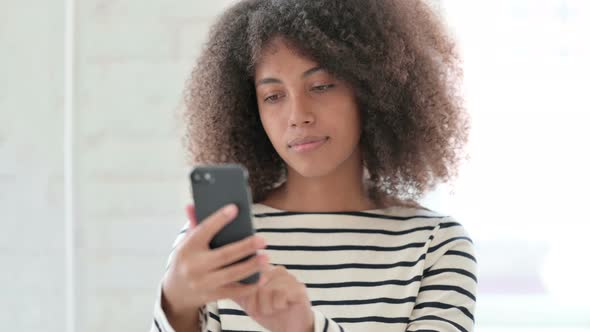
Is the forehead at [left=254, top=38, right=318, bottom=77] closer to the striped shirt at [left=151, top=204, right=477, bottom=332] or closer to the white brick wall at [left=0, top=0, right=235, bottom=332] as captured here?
the striped shirt at [left=151, top=204, right=477, bottom=332]

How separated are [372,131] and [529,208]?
628 mm

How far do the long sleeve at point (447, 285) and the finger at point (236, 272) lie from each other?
37 cm

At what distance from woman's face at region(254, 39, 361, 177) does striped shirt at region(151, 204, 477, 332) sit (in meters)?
0.11

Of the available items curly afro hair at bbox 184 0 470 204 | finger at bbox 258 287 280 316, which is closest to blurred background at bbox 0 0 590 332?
curly afro hair at bbox 184 0 470 204

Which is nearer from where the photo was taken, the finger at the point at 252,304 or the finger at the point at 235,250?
the finger at the point at 235,250

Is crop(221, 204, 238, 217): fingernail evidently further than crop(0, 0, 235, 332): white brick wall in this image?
No

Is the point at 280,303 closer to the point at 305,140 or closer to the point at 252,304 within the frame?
the point at 252,304

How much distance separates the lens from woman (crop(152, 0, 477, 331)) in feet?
3.79

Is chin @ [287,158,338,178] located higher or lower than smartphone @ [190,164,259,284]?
higher

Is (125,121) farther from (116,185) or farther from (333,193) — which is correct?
(333,193)

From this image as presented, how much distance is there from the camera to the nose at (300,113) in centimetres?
112

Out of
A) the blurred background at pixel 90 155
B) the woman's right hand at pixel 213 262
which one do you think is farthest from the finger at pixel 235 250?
the blurred background at pixel 90 155

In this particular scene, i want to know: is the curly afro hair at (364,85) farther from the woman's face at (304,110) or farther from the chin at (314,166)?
the chin at (314,166)

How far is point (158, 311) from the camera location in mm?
982
